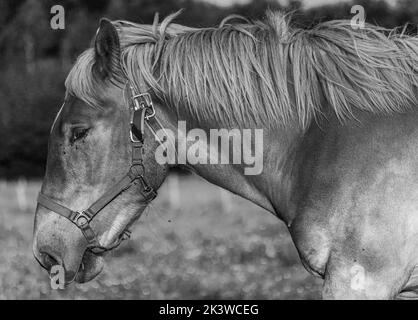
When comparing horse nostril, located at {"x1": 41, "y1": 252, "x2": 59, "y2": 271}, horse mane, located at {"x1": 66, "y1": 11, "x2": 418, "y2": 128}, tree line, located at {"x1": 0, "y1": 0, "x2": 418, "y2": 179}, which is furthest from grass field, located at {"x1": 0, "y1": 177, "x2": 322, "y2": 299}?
tree line, located at {"x1": 0, "y1": 0, "x2": 418, "y2": 179}

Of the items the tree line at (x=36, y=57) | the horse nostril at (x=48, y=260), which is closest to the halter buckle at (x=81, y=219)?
the horse nostril at (x=48, y=260)

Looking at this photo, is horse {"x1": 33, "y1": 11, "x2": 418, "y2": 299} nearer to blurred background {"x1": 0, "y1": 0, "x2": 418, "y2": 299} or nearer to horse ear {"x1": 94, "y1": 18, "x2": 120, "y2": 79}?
horse ear {"x1": 94, "y1": 18, "x2": 120, "y2": 79}

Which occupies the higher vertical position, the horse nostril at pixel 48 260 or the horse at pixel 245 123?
the horse at pixel 245 123

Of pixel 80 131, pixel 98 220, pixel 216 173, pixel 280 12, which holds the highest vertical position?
pixel 280 12

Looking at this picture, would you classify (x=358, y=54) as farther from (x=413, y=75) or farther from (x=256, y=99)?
(x=256, y=99)

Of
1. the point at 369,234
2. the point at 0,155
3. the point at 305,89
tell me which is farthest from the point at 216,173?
the point at 0,155

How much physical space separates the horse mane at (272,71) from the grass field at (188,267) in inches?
36.3

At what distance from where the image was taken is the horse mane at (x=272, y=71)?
11.1 ft

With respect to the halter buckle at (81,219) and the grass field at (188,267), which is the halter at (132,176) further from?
the grass field at (188,267)

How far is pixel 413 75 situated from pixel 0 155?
1374 inches

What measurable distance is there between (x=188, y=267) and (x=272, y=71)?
566 centimetres

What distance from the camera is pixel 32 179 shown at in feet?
113

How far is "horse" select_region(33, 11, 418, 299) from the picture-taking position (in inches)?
127

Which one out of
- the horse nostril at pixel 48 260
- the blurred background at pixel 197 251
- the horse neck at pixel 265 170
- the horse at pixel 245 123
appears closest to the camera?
the horse at pixel 245 123
